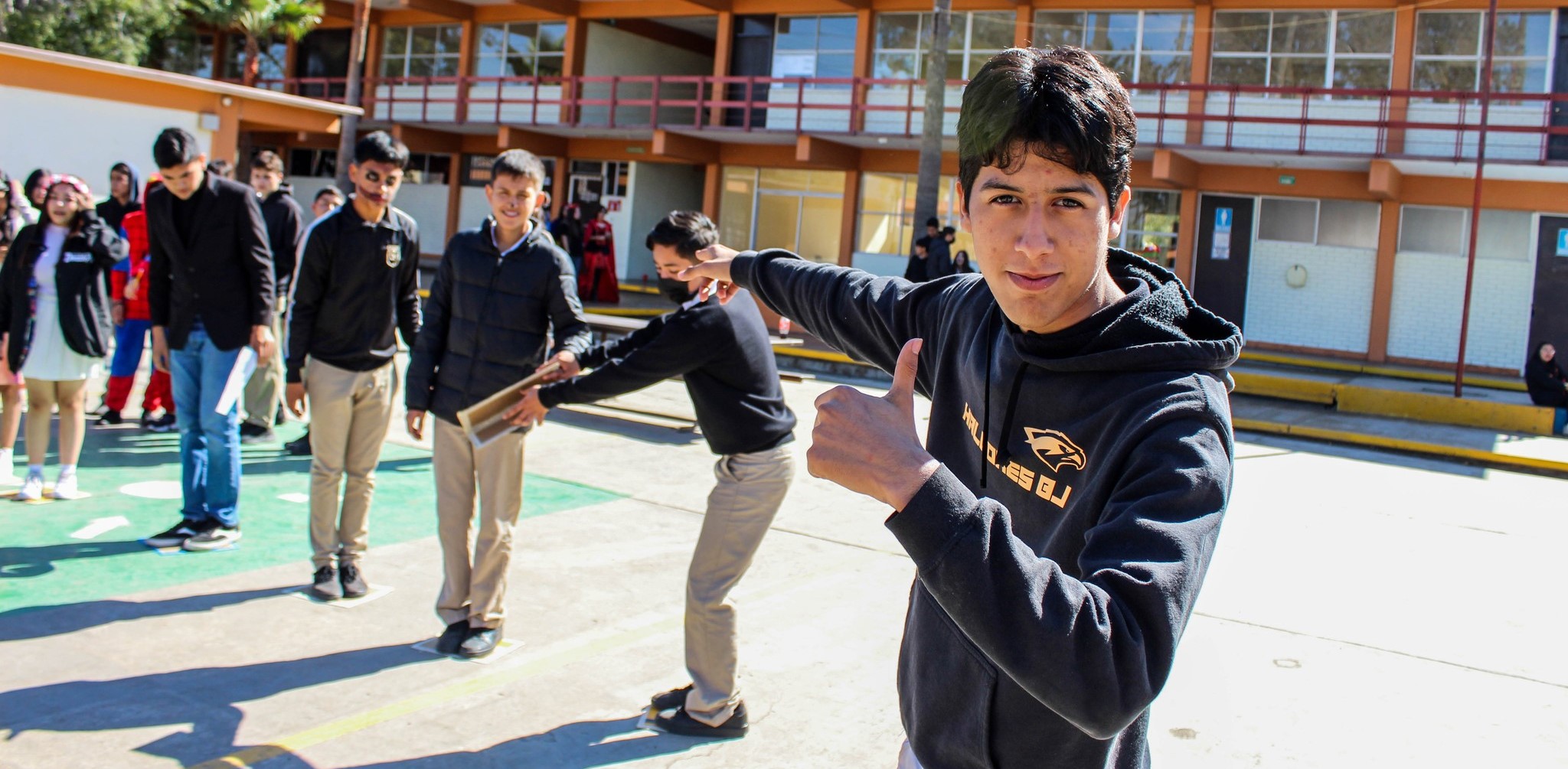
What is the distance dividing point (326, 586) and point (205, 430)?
1.25 meters

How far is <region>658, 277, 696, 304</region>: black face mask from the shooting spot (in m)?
4.64

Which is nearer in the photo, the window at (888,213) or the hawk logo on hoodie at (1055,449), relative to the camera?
the hawk logo on hoodie at (1055,449)

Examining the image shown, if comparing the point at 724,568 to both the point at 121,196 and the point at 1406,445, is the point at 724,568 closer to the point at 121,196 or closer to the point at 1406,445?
the point at 121,196

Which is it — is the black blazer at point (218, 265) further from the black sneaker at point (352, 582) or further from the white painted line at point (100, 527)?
the black sneaker at point (352, 582)

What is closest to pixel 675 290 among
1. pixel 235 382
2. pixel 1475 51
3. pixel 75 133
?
pixel 235 382

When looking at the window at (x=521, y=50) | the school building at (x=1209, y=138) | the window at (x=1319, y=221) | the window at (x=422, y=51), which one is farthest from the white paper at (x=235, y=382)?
the window at (x=422, y=51)

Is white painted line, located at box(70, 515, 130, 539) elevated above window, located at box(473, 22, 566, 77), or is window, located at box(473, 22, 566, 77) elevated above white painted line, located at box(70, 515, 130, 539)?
window, located at box(473, 22, 566, 77)

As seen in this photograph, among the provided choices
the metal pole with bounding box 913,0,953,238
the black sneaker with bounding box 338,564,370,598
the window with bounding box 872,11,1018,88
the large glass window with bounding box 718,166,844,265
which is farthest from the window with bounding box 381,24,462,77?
the black sneaker with bounding box 338,564,370,598

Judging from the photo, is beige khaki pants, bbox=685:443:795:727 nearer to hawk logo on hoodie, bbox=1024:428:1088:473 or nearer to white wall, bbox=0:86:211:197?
hawk logo on hoodie, bbox=1024:428:1088:473

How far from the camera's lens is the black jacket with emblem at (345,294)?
5496mm

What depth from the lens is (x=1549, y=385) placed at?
558 inches

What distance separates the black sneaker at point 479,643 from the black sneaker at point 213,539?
2016 millimetres

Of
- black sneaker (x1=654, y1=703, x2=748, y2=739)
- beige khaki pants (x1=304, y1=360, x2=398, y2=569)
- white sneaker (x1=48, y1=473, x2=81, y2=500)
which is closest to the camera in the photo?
black sneaker (x1=654, y1=703, x2=748, y2=739)

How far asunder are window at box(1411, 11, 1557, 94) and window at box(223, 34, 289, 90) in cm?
2952
